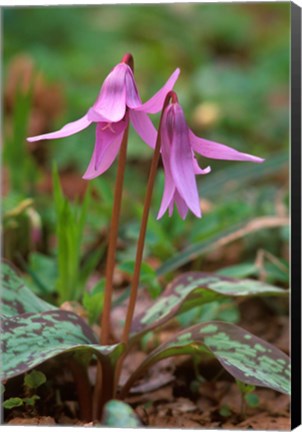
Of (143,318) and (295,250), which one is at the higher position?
(295,250)

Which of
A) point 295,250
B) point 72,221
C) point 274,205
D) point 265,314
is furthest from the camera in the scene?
point 274,205

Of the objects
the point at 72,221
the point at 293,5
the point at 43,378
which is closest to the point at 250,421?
the point at 43,378

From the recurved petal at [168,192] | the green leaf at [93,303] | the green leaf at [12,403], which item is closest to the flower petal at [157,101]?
the recurved petal at [168,192]

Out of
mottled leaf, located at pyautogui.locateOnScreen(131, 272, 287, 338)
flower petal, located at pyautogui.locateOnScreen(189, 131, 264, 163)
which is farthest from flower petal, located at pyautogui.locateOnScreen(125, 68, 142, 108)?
mottled leaf, located at pyautogui.locateOnScreen(131, 272, 287, 338)

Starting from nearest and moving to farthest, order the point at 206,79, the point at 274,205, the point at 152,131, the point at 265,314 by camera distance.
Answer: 1. the point at 152,131
2. the point at 265,314
3. the point at 274,205
4. the point at 206,79

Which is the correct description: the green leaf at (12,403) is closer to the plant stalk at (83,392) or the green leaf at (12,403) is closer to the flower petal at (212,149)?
the plant stalk at (83,392)

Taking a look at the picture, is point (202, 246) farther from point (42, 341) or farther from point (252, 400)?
point (42, 341)

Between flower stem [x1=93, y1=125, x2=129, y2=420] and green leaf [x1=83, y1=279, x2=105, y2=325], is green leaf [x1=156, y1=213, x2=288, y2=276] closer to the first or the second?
green leaf [x1=83, y1=279, x2=105, y2=325]

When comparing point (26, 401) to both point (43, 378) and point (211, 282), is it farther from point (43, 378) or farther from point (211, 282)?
point (211, 282)
